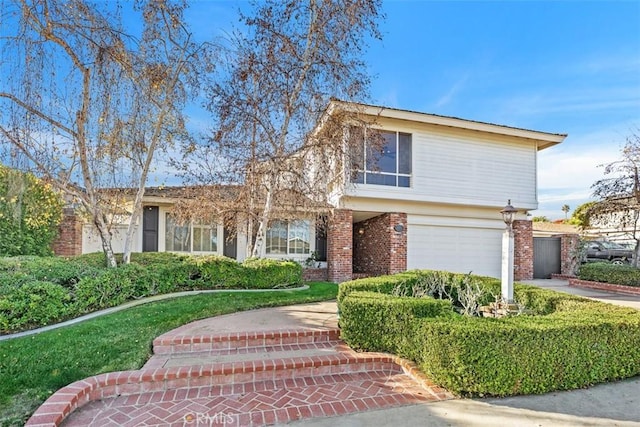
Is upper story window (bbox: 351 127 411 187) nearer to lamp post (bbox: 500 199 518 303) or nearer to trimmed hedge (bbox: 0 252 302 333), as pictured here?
trimmed hedge (bbox: 0 252 302 333)

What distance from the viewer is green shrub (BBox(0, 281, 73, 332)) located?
528cm

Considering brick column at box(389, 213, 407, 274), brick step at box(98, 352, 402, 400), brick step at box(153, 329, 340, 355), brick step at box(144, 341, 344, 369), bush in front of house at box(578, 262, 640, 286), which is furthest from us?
brick column at box(389, 213, 407, 274)

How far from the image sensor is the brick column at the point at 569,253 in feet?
48.6

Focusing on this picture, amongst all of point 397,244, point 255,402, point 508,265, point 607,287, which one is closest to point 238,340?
point 255,402

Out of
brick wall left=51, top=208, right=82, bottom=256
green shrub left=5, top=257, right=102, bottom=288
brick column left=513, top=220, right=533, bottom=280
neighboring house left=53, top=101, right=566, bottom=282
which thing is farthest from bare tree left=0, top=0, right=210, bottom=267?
brick column left=513, top=220, right=533, bottom=280

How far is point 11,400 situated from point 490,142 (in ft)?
47.5

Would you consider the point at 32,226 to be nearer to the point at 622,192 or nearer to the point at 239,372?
the point at 239,372

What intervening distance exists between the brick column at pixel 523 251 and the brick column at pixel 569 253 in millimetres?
2300

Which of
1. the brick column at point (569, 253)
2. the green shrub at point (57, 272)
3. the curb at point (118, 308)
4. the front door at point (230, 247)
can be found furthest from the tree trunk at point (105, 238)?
the brick column at point (569, 253)

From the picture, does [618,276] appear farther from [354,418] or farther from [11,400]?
[11,400]

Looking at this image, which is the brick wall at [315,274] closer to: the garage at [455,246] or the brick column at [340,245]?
the brick column at [340,245]

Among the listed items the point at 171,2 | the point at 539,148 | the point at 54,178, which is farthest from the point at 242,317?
the point at 539,148

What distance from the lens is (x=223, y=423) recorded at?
3.21 meters

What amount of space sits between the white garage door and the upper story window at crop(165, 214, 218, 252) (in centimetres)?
769
